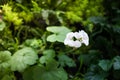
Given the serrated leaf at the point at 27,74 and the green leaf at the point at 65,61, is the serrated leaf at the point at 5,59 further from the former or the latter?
the green leaf at the point at 65,61

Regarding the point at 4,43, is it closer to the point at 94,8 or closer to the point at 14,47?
the point at 14,47

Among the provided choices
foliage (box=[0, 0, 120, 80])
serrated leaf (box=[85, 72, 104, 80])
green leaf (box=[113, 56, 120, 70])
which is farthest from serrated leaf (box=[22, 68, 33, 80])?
green leaf (box=[113, 56, 120, 70])

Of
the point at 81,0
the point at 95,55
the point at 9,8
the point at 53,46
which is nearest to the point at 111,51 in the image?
the point at 95,55

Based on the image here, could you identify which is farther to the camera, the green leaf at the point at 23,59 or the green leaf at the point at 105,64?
the green leaf at the point at 105,64

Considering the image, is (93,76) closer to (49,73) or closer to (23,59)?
(49,73)

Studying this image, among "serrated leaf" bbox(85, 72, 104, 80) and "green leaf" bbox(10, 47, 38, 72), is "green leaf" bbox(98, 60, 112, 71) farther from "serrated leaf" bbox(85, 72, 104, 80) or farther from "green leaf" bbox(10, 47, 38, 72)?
"green leaf" bbox(10, 47, 38, 72)

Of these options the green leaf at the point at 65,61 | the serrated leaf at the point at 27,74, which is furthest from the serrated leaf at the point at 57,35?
the serrated leaf at the point at 27,74

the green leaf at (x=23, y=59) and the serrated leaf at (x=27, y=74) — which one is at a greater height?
the green leaf at (x=23, y=59)
